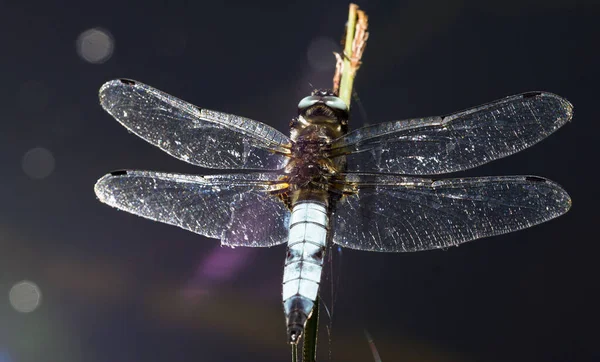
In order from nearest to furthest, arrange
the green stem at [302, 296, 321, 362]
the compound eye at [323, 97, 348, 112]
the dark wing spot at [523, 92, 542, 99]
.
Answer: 1. the green stem at [302, 296, 321, 362]
2. the dark wing spot at [523, 92, 542, 99]
3. the compound eye at [323, 97, 348, 112]

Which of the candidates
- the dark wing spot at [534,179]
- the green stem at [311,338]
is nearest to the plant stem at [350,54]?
the dark wing spot at [534,179]

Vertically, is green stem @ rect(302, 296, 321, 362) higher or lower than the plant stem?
lower

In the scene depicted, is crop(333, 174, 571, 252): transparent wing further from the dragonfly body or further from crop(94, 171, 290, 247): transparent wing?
crop(94, 171, 290, 247): transparent wing

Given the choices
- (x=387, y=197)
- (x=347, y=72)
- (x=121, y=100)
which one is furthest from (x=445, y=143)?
(x=121, y=100)

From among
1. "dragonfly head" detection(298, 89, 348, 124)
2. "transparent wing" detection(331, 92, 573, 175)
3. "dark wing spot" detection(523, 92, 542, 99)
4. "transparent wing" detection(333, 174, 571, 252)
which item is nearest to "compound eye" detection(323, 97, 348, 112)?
"dragonfly head" detection(298, 89, 348, 124)

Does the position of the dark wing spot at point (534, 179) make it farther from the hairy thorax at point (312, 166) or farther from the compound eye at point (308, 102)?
the compound eye at point (308, 102)

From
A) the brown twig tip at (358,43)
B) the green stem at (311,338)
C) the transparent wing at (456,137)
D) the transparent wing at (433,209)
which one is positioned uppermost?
the brown twig tip at (358,43)

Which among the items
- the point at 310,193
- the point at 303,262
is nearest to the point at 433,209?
the point at 310,193
